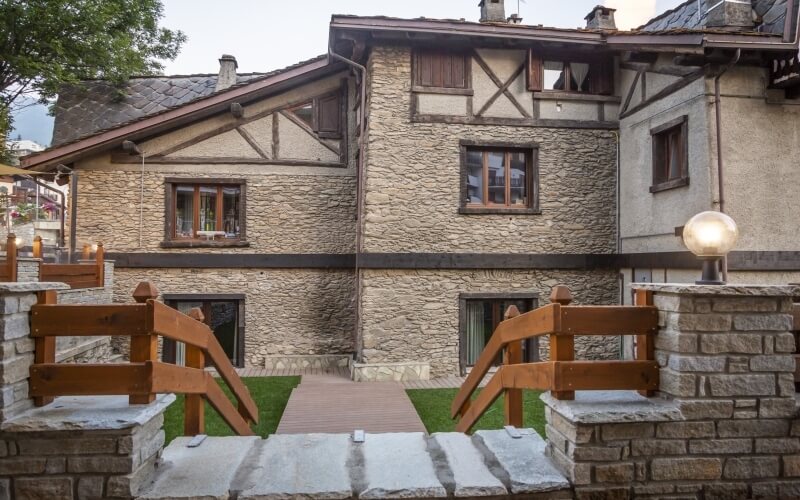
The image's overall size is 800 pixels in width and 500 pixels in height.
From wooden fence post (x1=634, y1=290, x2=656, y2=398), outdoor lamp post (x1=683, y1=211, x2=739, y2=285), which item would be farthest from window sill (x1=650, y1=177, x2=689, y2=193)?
wooden fence post (x1=634, y1=290, x2=656, y2=398)

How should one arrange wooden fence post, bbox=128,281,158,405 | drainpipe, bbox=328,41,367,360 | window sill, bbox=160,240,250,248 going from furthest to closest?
window sill, bbox=160,240,250,248 → drainpipe, bbox=328,41,367,360 → wooden fence post, bbox=128,281,158,405

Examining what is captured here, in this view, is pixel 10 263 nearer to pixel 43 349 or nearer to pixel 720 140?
pixel 43 349

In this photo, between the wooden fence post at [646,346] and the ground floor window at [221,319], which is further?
the ground floor window at [221,319]

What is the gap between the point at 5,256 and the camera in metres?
7.64

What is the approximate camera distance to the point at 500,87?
9.60 meters

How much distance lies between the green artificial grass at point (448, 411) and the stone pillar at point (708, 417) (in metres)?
3.41

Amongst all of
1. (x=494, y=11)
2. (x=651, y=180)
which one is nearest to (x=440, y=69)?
(x=494, y=11)

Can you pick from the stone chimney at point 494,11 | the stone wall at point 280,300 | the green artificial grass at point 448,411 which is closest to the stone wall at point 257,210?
the stone wall at point 280,300

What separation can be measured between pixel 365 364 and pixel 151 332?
6803 mm

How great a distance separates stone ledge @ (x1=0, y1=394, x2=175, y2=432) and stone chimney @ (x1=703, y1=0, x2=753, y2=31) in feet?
32.0

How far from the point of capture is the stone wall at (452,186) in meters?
9.27

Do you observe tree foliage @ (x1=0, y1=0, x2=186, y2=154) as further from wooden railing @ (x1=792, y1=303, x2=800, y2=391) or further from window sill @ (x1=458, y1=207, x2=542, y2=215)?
wooden railing @ (x1=792, y1=303, x2=800, y2=391)

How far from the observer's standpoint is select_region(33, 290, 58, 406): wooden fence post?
2506 mm

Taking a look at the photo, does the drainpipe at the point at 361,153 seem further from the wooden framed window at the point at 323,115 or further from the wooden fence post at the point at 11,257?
the wooden fence post at the point at 11,257
